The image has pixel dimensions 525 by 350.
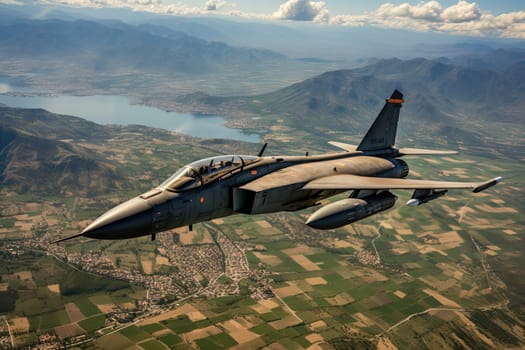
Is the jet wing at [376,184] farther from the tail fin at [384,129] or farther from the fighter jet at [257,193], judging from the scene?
the tail fin at [384,129]

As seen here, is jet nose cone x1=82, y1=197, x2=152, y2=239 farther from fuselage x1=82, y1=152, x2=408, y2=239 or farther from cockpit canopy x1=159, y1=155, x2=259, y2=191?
cockpit canopy x1=159, y1=155, x2=259, y2=191

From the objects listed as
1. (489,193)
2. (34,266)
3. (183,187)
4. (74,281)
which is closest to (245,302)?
(74,281)

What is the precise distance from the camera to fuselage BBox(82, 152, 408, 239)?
15.7 metres

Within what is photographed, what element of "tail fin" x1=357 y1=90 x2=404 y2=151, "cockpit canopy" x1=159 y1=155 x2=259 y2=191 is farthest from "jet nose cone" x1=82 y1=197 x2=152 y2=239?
"tail fin" x1=357 y1=90 x2=404 y2=151

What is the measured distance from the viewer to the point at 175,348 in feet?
185

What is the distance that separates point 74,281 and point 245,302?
1332 inches

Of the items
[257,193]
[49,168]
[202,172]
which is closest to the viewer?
[202,172]

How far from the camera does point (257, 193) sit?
61.9 ft

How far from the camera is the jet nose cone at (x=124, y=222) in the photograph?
1484 centimetres

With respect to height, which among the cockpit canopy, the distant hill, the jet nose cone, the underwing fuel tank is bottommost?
the distant hill

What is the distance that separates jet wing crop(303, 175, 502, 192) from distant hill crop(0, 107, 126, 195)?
131874 millimetres

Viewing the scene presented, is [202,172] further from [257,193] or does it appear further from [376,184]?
[376,184]

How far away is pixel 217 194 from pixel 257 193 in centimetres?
190

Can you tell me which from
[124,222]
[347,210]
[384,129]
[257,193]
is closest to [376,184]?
[347,210]
